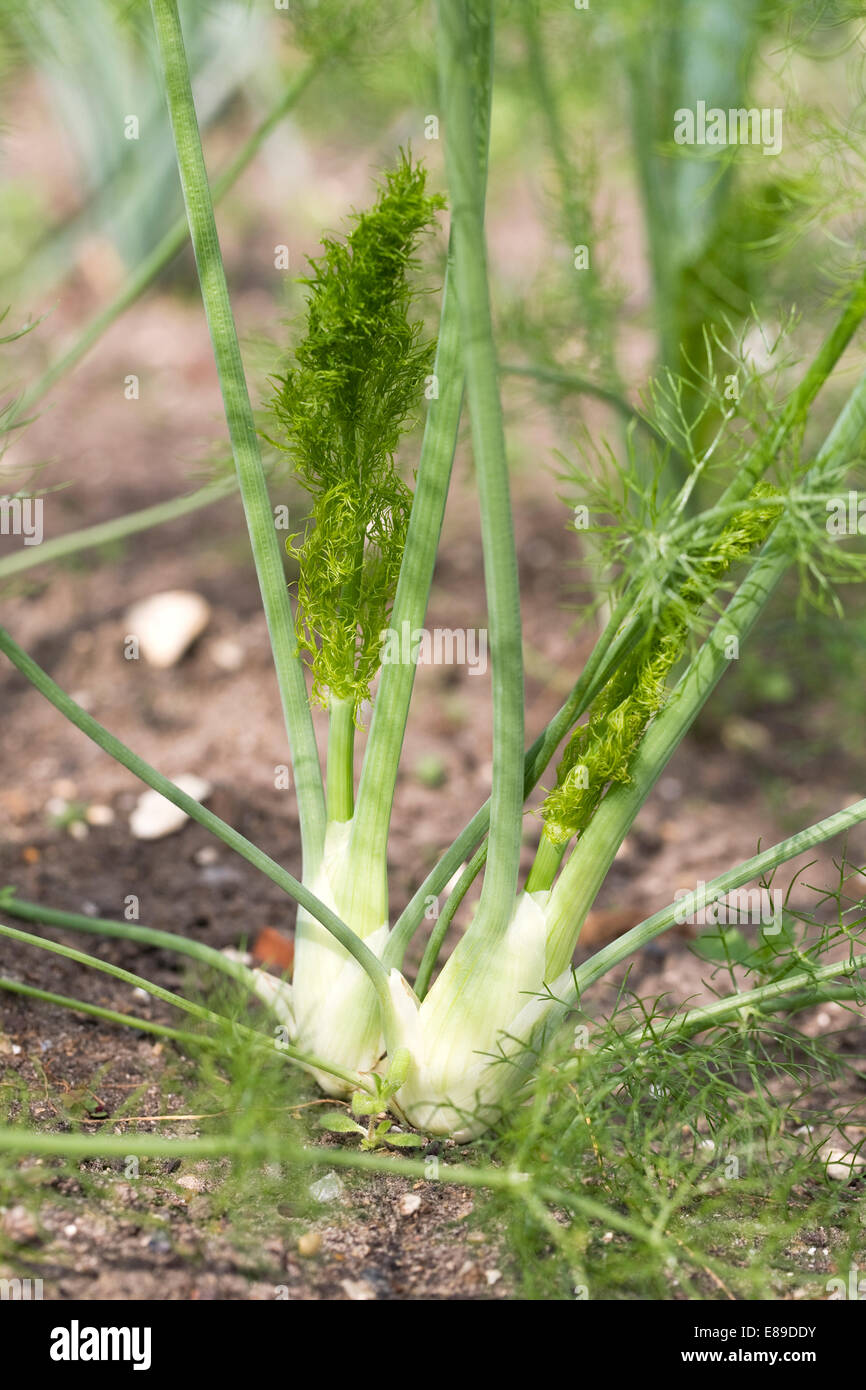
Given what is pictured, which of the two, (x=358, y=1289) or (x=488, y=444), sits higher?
(x=488, y=444)

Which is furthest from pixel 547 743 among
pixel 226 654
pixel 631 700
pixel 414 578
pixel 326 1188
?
pixel 226 654

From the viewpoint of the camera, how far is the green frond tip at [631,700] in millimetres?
1037

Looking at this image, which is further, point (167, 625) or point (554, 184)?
point (554, 184)

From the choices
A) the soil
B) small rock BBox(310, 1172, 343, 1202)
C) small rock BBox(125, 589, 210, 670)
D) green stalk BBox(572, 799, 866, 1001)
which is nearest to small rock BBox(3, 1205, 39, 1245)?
the soil

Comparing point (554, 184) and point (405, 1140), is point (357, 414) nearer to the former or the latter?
point (405, 1140)

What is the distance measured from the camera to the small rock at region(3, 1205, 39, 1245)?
0.95 metres

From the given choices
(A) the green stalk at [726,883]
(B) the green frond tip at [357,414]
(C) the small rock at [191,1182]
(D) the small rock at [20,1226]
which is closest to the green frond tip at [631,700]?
(A) the green stalk at [726,883]

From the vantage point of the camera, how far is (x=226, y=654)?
2160mm

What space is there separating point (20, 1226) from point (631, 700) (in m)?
0.69

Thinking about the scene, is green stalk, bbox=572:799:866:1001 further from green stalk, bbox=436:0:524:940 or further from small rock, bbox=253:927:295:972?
small rock, bbox=253:927:295:972

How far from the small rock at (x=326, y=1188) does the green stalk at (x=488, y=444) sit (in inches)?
11.0

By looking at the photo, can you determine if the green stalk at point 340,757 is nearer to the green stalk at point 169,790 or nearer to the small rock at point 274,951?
the green stalk at point 169,790

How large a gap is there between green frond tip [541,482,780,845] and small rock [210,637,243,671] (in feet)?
3.71
